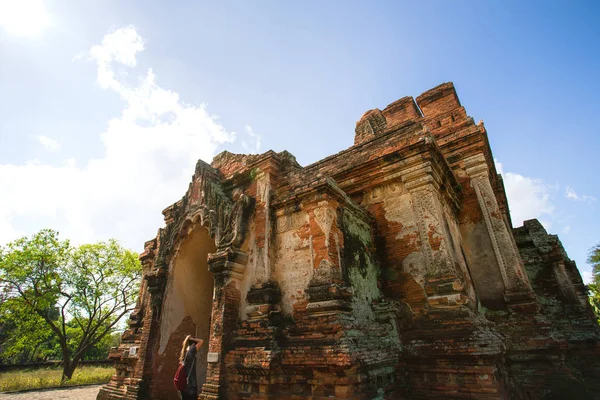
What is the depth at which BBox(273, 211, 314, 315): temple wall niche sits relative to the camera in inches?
239

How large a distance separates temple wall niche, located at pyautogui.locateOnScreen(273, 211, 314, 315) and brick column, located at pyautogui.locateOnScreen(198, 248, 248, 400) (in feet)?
2.89

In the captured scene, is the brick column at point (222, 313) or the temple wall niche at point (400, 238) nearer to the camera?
the brick column at point (222, 313)

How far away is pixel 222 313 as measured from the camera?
635cm

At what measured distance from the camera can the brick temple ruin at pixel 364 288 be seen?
5246mm

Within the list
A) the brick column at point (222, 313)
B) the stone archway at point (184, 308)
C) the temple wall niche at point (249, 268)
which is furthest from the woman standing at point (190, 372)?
the stone archway at point (184, 308)

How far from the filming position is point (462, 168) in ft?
28.8

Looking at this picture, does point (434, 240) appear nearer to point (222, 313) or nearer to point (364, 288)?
point (364, 288)

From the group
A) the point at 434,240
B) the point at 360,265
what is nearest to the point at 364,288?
the point at 360,265

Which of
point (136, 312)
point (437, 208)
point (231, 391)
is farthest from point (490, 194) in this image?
point (136, 312)

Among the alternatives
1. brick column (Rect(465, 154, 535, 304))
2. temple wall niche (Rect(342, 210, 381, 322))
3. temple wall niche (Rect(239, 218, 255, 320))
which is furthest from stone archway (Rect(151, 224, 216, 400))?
brick column (Rect(465, 154, 535, 304))

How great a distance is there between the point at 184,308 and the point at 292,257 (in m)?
4.37

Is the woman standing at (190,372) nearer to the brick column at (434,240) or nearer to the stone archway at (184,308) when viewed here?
the stone archway at (184,308)

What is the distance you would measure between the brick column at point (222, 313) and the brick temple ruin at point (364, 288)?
3 centimetres

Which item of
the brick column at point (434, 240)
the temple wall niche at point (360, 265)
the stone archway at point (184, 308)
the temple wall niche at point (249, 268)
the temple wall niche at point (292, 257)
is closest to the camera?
the brick column at point (434, 240)
